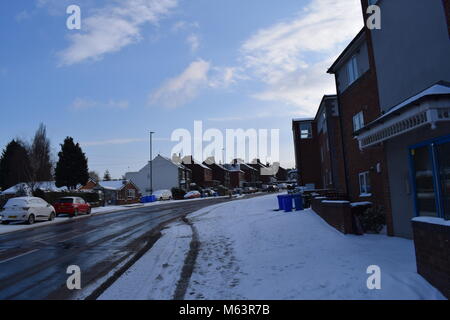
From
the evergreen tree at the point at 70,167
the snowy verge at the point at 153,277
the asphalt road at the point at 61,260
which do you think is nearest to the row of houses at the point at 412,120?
the snowy verge at the point at 153,277

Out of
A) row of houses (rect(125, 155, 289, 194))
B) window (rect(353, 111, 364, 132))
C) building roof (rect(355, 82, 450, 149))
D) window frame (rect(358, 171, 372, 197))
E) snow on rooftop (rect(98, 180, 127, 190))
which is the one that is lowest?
window frame (rect(358, 171, 372, 197))

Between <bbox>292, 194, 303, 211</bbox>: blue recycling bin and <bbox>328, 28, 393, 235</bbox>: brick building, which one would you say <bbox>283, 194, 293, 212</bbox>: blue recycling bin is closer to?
<bbox>292, 194, 303, 211</bbox>: blue recycling bin

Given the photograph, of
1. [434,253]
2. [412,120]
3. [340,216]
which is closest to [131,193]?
[340,216]

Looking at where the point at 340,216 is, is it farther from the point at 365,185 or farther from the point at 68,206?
the point at 68,206

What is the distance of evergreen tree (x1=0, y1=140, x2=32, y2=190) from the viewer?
157ft

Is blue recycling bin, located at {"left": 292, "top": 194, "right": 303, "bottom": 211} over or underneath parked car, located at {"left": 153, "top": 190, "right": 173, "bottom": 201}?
underneath

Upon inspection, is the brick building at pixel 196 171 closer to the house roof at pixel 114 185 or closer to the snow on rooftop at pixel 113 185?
the house roof at pixel 114 185

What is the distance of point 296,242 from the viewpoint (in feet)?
33.2

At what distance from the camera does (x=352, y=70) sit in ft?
56.0

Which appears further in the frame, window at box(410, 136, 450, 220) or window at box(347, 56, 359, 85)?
window at box(347, 56, 359, 85)

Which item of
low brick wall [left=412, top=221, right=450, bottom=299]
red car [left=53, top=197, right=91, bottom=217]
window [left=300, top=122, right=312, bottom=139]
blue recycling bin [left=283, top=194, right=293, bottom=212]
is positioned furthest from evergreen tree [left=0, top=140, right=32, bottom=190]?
low brick wall [left=412, top=221, right=450, bottom=299]

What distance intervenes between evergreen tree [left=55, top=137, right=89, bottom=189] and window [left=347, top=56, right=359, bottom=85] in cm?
4307
